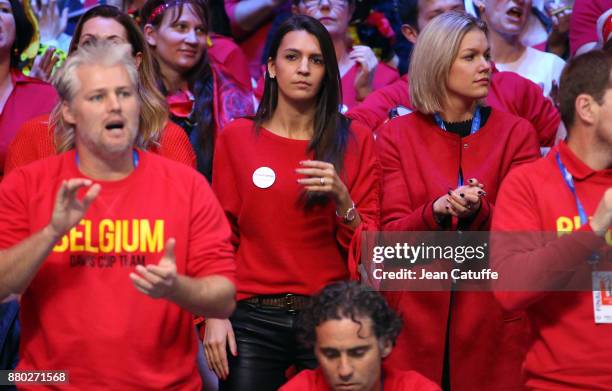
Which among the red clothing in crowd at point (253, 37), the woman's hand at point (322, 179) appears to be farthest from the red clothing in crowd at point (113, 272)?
the red clothing in crowd at point (253, 37)

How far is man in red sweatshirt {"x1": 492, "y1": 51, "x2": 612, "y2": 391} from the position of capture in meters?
3.54

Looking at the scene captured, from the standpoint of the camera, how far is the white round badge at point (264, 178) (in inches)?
167

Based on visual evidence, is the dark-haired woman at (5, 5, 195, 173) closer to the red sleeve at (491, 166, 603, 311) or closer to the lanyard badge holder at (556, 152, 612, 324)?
the red sleeve at (491, 166, 603, 311)

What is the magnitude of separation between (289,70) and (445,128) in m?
0.67

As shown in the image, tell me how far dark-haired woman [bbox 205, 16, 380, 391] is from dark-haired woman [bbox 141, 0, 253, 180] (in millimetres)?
860

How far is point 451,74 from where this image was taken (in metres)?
4.62

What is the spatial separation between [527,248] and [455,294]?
72cm

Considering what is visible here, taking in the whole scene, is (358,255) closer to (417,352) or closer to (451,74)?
(417,352)

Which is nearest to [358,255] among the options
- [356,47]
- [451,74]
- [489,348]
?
[489,348]

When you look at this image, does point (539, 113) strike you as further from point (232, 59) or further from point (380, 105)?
point (232, 59)

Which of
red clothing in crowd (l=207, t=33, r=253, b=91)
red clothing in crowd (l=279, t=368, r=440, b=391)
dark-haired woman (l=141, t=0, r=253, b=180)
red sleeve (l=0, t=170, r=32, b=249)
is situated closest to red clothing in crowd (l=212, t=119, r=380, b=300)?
red clothing in crowd (l=279, t=368, r=440, b=391)

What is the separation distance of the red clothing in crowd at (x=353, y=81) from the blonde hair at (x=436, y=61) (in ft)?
3.04

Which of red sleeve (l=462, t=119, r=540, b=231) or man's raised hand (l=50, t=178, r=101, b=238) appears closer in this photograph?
man's raised hand (l=50, t=178, r=101, b=238)

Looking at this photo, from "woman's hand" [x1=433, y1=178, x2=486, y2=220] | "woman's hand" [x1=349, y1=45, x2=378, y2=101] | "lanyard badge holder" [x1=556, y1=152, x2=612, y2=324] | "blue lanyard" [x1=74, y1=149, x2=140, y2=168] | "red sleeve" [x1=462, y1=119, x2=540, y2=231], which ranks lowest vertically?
"lanyard badge holder" [x1=556, y1=152, x2=612, y2=324]
